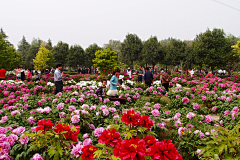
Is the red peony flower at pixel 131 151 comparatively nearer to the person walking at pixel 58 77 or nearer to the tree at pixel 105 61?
the person walking at pixel 58 77

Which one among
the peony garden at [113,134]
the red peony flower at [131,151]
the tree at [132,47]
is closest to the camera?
the red peony flower at [131,151]

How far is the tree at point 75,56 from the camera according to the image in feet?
144

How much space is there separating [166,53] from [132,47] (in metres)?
8.32

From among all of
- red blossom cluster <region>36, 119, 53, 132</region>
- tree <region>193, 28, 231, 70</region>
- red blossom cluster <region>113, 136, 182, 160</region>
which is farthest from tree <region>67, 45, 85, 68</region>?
red blossom cluster <region>113, 136, 182, 160</region>

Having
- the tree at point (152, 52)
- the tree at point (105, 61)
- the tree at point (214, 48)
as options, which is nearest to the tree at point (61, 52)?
the tree at point (152, 52)

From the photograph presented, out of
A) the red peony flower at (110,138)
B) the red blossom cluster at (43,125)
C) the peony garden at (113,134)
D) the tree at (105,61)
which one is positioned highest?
the tree at (105,61)

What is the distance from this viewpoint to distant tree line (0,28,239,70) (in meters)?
22.5

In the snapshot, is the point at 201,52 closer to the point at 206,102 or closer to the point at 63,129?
the point at 206,102

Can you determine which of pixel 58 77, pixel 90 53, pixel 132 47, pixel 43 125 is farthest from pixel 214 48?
pixel 90 53

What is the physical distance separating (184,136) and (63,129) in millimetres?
2345

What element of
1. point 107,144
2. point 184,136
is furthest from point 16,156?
point 184,136

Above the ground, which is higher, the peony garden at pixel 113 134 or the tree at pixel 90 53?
the tree at pixel 90 53

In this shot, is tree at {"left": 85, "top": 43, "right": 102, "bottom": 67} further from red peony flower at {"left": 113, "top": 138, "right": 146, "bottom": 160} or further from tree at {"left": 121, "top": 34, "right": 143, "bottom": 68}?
red peony flower at {"left": 113, "top": 138, "right": 146, "bottom": 160}

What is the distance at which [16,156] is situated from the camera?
→ 214 cm
